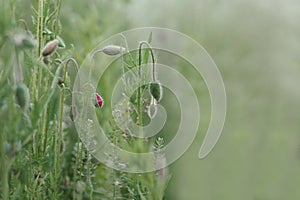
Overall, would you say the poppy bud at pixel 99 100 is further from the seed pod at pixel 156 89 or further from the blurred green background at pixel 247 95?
the blurred green background at pixel 247 95

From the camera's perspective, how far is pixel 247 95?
5.17ft

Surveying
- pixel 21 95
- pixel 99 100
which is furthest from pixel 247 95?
pixel 21 95

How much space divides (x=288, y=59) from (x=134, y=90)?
0.94 m

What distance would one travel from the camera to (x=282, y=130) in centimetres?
153

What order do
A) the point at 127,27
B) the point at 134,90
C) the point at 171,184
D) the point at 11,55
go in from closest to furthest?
1. the point at 11,55
2. the point at 134,90
3. the point at 171,184
4. the point at 127,27

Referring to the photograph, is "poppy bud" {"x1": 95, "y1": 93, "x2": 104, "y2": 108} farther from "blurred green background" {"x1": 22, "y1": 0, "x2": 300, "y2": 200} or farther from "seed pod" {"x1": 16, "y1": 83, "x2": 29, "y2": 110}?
"blurred green background" {"x1": 22, "y1": 0, "x2": 300, "y2": 200}

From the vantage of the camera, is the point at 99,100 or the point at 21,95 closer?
the point at 21,95

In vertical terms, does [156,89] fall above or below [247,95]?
below

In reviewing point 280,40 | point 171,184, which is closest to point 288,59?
point 280,40

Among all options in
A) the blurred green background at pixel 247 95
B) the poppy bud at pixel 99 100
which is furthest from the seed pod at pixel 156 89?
the blurred green background at pixel 247 95

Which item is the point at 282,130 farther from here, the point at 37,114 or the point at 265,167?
the point at 37,114

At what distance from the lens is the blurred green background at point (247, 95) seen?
1.44 metres

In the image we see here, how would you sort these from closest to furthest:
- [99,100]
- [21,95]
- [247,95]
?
[21,95] < [99,100] < [247,95]

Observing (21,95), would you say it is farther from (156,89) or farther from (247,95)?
(247,95)
